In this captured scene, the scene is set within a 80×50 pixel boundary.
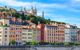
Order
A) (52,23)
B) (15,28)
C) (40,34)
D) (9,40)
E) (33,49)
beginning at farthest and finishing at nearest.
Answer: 1. (52,23)
2. (40,34)
3. (15,28)
4. (9,40)
5. (33,49)

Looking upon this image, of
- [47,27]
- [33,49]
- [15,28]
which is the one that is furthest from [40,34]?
[33,49]

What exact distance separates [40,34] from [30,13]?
674cm

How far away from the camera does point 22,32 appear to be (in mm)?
55969

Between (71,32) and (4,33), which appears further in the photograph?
(71,32)

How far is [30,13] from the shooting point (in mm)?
65000

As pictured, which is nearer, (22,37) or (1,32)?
(1,32)

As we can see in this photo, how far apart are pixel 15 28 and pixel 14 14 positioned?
25.2 ft

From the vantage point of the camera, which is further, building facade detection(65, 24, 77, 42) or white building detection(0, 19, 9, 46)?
building facade detection(65, 24, 77, 42)

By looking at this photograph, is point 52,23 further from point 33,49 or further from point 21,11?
point 33,49

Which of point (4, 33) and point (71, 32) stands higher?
point (4, 33)

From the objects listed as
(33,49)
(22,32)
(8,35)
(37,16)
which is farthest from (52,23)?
(33,49)

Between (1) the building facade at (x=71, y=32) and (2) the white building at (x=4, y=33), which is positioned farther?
(1) the building facade at (x=71, y=32)

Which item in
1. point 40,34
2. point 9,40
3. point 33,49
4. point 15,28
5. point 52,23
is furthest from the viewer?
point 52,23

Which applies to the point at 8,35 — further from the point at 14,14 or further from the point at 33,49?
the point at 33,49
